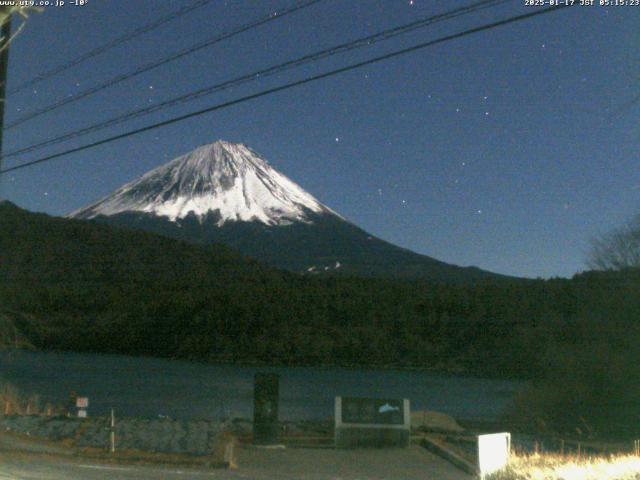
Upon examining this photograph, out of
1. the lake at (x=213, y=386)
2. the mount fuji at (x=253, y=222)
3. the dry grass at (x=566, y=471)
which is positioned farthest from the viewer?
the mount fuji at (x=253, y=222)

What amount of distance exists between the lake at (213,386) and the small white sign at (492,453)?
20726 millimetres

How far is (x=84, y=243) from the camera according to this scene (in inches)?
2968

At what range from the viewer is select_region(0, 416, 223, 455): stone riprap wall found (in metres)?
16.3

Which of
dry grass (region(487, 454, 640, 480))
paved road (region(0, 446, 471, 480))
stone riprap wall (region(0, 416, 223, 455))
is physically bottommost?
paved road (region(0, 446, 471, 480))

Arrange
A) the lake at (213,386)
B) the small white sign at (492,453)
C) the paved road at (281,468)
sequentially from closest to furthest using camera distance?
1. the small white sign at (492,453)
2. the paved road at (281,468)
3. the lake at (213,386)

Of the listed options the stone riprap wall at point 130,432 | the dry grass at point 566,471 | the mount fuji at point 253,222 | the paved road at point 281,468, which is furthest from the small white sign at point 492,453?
the mount fuji at point 253,222

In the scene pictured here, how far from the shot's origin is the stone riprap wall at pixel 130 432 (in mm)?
16312

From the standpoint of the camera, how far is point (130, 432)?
738 inches

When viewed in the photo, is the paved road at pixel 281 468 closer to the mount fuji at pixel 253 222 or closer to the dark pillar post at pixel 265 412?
the dark pillar post at pixel 265 412

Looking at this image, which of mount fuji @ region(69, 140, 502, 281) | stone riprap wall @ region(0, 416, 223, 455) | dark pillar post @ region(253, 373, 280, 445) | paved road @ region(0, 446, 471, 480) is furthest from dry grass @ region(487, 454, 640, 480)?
mount fuji @ region(69, 140, 502, 281)

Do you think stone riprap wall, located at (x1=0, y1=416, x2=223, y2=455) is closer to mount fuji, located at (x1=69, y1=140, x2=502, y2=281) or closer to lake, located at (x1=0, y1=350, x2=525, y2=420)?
lake, located at (x1=0, y1=350, x2=525, y2=420)

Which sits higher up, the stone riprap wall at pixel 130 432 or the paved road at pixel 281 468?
the stone riprap wall at pixel 130 432

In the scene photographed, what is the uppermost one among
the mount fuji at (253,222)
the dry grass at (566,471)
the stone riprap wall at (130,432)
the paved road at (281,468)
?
the mount fuji at (253,222)

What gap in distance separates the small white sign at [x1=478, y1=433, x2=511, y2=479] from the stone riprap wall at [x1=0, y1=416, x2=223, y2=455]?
6403 millimetres
